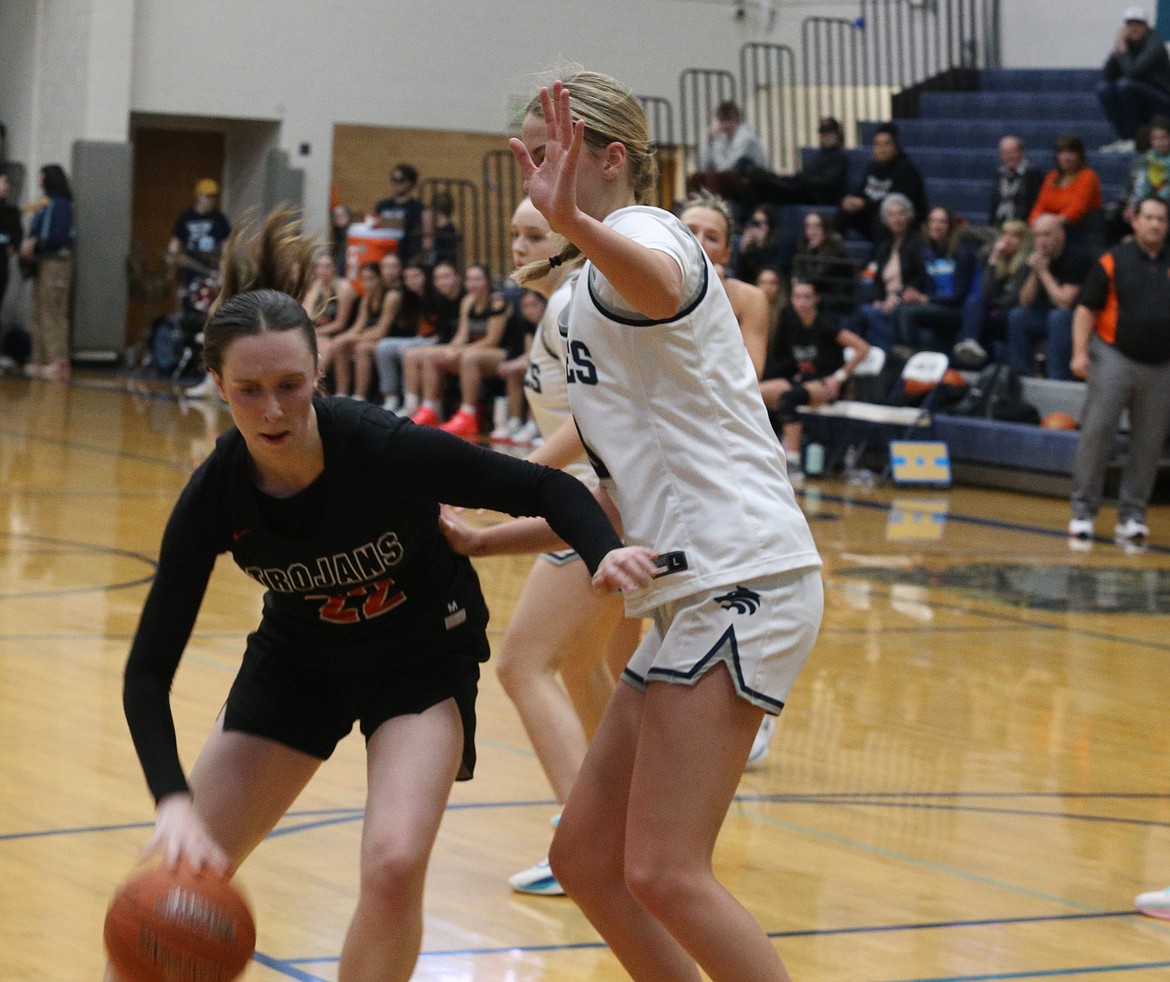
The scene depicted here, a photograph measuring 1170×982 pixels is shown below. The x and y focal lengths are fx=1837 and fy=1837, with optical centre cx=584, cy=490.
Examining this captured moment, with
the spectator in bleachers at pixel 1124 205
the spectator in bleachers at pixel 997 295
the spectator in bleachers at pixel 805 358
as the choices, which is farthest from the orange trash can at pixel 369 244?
the spectator in bleachers at pixel 1124 205

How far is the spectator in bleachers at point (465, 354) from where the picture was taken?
15141 mm

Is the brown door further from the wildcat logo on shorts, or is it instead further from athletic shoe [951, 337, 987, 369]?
the wildcat logo on shorts

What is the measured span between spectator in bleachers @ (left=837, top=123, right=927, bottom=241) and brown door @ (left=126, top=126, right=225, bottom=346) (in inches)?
344

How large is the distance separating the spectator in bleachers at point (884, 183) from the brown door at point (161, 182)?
28.7 feet

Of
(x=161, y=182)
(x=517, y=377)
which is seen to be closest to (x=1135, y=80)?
(x=517, y=377)

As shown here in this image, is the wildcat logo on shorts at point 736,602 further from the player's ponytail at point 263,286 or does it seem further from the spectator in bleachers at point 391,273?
the spectator in bleachers at point 391,273

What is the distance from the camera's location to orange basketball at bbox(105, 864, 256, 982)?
8.35 feet

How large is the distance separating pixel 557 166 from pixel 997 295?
38.8 ft

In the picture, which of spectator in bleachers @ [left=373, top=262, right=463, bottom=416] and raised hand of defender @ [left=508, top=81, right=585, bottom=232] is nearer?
raised hand of defender @ [left=508, top=81, right=585, bottom=232]

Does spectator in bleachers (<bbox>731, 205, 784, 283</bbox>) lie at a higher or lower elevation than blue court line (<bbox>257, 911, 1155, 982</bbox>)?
higher

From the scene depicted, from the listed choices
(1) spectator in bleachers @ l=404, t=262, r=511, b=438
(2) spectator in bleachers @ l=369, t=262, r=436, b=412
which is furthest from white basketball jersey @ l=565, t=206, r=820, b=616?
(2) spectator in bleachers @ l=369, t=262, r=436, b=412

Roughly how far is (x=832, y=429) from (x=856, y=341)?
87 centimetres

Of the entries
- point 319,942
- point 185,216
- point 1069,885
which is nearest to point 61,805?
point 319,942

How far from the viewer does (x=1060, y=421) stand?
13.1 m
